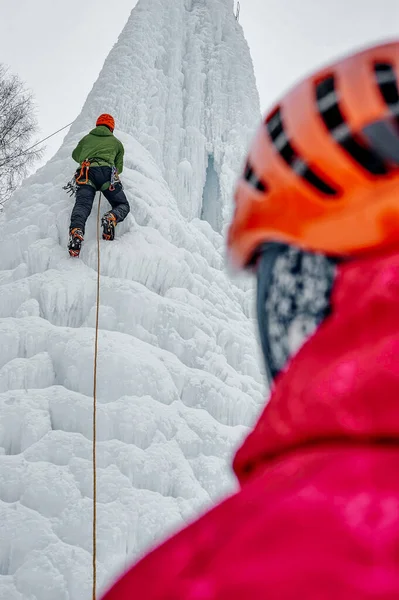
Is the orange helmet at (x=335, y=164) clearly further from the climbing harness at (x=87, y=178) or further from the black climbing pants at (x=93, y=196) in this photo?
the climbing harness at (x=87, y=178)

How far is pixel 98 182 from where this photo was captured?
3.19m

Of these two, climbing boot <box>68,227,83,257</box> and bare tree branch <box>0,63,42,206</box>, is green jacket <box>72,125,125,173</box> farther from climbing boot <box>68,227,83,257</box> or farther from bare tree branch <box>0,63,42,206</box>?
bare tree branch <box>0,63,42,206</box>

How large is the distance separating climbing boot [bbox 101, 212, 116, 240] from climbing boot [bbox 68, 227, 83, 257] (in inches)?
4.8

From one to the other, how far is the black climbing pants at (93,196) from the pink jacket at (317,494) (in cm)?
266

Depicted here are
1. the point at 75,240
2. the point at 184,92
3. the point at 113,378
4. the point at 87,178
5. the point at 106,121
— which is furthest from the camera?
the point at 184,92

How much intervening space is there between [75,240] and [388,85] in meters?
2.52

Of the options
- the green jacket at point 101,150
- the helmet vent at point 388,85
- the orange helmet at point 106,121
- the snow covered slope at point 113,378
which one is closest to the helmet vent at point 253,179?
the helmet vent at point 388,85

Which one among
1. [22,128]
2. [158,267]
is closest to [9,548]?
[158,267]

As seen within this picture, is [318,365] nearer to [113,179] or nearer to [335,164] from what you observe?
[335,164]

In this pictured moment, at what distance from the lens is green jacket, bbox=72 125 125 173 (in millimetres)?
3303

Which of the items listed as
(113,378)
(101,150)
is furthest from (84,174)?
(113,378)

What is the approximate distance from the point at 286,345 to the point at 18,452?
185cm

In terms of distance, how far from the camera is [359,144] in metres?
0.58

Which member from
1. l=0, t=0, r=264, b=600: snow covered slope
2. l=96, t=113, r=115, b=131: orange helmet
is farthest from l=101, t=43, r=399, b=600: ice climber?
l=96, t=113, r=115, b=131: orange helmet
